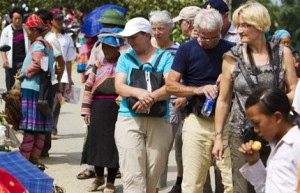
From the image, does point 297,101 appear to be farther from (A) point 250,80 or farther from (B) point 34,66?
(B) point 34,66

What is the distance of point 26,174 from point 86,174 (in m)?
4.44

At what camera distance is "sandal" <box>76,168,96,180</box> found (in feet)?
30.3

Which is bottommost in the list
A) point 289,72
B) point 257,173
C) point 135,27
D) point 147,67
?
point 257,173

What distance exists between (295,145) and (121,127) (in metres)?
2.95

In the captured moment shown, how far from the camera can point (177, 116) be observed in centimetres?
845

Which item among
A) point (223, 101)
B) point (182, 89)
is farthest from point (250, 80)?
point (182, 89)

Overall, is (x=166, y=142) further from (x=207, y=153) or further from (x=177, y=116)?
(x=177, y=116)

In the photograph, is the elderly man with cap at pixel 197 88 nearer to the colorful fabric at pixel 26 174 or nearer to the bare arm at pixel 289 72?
the bare arm at pixel 289 72

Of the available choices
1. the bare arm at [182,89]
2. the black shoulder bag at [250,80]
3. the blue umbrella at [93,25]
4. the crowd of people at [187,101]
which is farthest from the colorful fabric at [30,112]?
the black shoulder bag at [250,80]

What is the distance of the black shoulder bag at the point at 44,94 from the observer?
9.41 metres

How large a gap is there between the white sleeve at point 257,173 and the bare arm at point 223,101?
1.30 m

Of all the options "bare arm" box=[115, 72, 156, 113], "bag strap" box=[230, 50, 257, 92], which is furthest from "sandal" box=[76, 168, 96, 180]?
"bag strap" box=[230, 50, 257, 92]

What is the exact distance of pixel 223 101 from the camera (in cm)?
597

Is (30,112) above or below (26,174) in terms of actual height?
below
